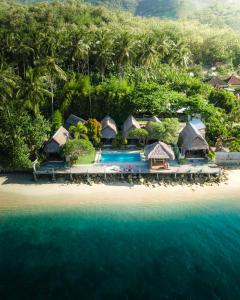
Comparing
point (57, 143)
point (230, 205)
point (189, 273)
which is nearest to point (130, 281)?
point (189, 273)

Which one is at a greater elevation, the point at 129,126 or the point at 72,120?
the point at 72,120

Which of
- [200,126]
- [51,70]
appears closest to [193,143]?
[200,126]

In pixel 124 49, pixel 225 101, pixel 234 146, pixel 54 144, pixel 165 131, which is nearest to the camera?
pixel 54 144

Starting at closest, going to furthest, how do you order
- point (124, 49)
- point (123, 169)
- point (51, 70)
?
point (123, 169) < point (51, 70) < point (124, 49)

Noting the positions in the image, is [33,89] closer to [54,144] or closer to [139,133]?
[54,144]

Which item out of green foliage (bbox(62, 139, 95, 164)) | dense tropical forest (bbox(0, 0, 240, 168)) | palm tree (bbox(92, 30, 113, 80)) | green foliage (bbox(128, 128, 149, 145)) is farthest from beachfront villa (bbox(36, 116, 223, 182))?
palm tree (bbox(92, 30, 113, 80))

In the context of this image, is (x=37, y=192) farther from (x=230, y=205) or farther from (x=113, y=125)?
(x=230, y=205)

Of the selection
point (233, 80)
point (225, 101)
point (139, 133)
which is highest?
point (233, 80)

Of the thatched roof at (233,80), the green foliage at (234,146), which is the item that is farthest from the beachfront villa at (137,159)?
the thatched roof at (233,80)
